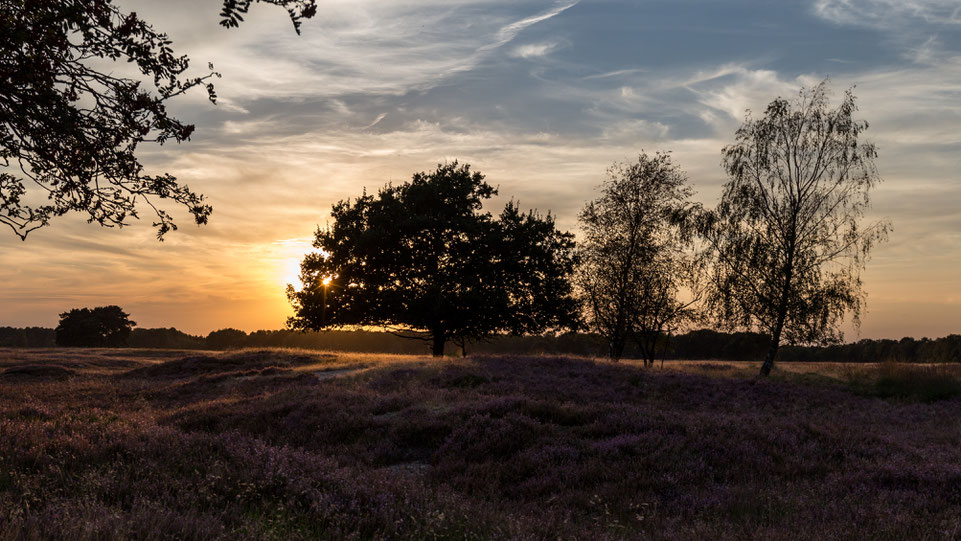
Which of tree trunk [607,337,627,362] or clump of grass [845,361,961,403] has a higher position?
tree trunk [607,337,627,362]

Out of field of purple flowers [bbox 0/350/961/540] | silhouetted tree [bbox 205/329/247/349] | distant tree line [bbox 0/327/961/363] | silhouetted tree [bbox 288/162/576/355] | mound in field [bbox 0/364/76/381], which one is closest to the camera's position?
field of purple flowers [bbox 0/350/961/540]

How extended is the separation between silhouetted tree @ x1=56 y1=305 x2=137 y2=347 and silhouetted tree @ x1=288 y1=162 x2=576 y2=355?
52.2 m

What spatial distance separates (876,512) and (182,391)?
22696 millimetres

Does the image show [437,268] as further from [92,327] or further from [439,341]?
[92,327]

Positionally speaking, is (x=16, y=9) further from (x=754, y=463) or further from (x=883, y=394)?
(x=883, y=394)

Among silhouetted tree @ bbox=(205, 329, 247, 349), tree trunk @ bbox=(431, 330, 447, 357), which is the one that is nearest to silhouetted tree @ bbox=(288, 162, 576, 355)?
tree trunk @ bbox=(431, 330, 447, 357)

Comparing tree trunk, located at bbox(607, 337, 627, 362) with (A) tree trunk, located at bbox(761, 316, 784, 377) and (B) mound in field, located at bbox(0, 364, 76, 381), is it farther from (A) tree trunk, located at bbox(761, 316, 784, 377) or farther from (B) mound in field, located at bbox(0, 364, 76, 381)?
(B) mound in field, located at bbox(0, 364, 76, 381)

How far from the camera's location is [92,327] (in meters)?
73.5

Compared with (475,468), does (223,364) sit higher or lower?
higher

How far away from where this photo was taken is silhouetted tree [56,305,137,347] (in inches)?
2879

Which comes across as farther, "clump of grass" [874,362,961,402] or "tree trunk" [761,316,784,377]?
"tree trunk" [761,316,784,377]

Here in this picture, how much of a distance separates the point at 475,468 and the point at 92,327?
261ft

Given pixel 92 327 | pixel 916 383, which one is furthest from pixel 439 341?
pixel 92 327

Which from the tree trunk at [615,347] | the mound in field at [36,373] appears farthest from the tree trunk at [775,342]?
the mound in field at [36,373]
